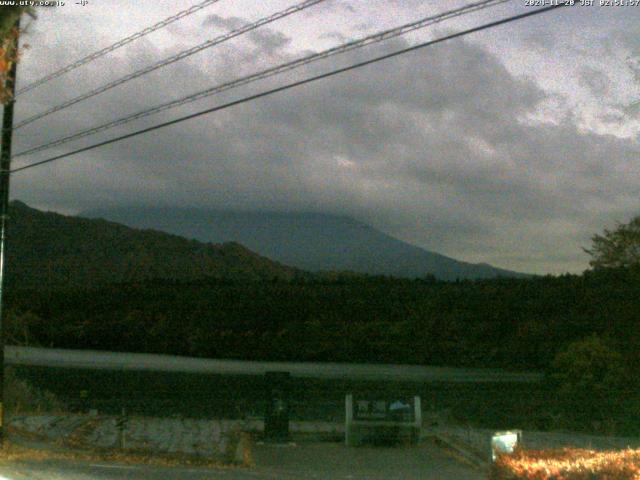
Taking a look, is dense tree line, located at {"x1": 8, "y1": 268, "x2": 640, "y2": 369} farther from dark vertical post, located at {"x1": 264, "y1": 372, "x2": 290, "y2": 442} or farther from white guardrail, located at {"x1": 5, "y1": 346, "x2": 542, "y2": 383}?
dark vertical post, located at {"x1": 264, "y1": 372, "x2": 290, "y2": 442}

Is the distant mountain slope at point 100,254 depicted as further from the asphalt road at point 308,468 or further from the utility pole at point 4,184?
the utility pole at point 4,184

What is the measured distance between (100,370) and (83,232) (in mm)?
20010

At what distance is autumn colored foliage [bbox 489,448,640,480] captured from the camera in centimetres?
734

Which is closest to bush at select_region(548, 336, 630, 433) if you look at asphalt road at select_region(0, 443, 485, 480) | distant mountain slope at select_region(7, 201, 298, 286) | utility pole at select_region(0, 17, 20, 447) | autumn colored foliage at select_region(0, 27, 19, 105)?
asphalt road at select_region(0, 443, 485, 480)

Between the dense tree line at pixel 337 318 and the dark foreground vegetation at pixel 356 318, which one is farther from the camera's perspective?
the dense tree line at pixel 337 318

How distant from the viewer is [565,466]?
7.75 metres

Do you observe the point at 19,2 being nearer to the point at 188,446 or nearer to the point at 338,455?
the point at 188,446

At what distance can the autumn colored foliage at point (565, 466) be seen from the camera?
24.1 feet

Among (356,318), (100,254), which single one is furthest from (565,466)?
(100,254)

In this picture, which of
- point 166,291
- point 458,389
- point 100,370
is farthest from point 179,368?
point 458,389

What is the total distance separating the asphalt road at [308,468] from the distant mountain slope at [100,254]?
93.8 ft

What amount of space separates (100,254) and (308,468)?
37075 millimetres

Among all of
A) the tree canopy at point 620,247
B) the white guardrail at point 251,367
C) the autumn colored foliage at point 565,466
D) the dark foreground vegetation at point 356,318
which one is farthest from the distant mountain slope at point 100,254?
the autumn colored foliage at point 565,466

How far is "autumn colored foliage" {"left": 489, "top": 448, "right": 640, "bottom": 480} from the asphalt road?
5.10 meters
